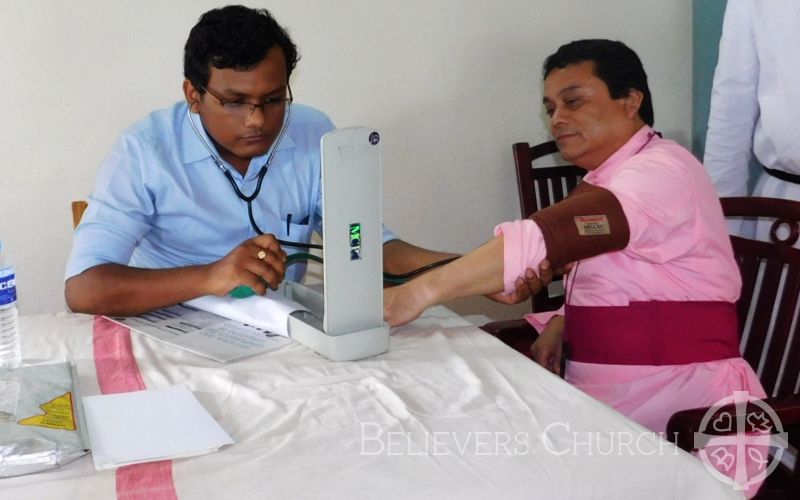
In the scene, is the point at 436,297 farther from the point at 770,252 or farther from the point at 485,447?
the point at 770,252

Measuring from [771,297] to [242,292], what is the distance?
1.00 meters

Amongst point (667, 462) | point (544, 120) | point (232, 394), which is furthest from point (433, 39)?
point (667, 462)

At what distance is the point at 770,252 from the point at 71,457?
4.30 feet

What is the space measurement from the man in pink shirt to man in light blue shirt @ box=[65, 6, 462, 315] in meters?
0.29

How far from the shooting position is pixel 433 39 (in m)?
2.62

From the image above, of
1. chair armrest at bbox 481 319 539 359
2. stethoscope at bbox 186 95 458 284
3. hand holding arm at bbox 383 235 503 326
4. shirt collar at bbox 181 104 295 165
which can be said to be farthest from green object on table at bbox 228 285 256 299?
chair armrest at bbox 481 319 539 359

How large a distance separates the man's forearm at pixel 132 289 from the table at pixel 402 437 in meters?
0.23

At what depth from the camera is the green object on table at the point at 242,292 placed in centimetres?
156

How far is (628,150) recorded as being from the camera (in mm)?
1693

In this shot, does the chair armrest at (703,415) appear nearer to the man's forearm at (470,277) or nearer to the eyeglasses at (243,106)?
the man's forearm at (470,277)

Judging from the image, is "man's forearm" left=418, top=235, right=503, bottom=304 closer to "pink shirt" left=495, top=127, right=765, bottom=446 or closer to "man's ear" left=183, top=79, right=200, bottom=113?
"pink shirt" left=495, top=127, right=765, bottom=446

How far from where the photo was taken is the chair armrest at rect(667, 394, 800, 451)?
1.23m

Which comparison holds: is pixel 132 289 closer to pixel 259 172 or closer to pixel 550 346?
pixel 259 172

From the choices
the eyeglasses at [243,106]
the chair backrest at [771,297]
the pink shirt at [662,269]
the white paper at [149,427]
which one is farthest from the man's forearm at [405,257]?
the white paper at [149,427]
